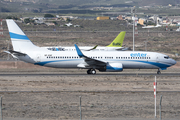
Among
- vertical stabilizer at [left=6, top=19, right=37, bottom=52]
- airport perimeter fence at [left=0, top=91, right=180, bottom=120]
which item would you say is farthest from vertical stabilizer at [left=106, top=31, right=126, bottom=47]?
airport perimeter fence at [left=0, top=91, right=180, bottom=120]

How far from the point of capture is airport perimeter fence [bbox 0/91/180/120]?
1962cm

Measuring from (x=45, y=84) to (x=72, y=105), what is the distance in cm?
1169

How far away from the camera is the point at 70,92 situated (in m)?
28.5

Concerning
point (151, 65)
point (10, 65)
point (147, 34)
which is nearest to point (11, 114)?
point (151, 65)

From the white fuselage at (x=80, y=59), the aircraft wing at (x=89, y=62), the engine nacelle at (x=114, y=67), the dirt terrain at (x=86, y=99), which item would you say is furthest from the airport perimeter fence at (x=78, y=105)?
the white fuselage at (x=80, y=59)

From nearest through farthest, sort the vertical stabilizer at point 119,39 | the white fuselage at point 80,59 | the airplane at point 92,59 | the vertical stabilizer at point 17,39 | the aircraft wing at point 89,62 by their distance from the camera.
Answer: the aircraft wing at point 89,62
the airplane at point 92,59
the white fuselage at point 80,59
the vertical stabilizer at point 17,39
the vertical stabilizer at point 119,39

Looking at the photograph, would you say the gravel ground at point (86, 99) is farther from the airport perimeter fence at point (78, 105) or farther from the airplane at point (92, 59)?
the airplane at point (92, 59)

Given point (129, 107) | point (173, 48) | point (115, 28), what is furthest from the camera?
point (115, 28)

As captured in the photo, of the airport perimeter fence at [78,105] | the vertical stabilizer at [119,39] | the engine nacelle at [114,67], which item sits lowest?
the engine nacelle at [114,67]

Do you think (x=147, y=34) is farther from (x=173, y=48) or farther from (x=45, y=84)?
(x=45, y=84)

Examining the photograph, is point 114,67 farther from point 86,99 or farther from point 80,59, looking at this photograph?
point 86,99

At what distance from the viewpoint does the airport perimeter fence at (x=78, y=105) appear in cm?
1962

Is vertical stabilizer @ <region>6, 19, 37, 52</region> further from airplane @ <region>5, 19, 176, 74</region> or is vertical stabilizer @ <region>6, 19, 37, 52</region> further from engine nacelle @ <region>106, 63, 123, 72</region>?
engine nacelle @ <region>106, 63, 123, 72</region>

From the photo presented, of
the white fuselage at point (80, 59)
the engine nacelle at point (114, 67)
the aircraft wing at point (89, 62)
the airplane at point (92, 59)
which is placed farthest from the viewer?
the white fuselage at point (80, 59)
